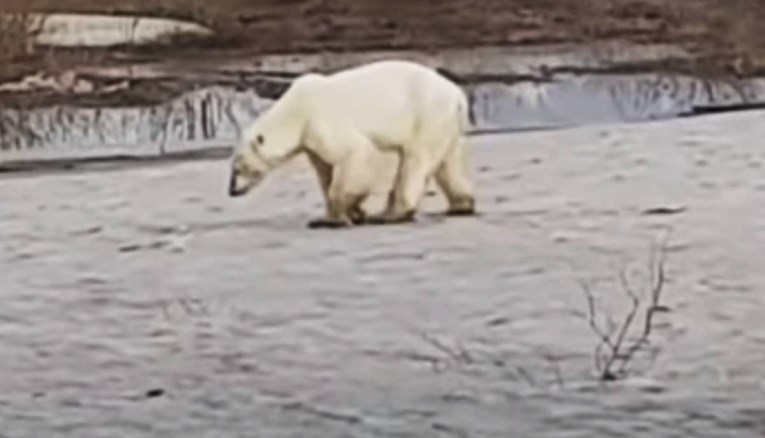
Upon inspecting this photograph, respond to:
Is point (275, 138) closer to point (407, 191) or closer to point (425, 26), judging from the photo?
point (407, 191)

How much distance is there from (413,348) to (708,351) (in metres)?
0.64

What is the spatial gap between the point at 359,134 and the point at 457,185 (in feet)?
1.71

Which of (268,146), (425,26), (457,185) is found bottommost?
(425,26)

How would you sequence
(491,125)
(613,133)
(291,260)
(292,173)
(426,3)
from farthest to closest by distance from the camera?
(426,3), (491,125), (613,133), (292,173), (291,260)

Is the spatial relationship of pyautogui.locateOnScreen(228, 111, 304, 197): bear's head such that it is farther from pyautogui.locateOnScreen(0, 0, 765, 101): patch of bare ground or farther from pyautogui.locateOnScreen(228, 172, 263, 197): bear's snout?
pyautogui.locateOnScreen(0, 0, 765, 101): patch of bare ground

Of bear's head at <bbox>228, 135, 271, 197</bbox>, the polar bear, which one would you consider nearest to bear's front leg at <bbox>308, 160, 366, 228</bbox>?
the polar bear

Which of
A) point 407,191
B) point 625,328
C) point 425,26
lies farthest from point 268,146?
point 425,26

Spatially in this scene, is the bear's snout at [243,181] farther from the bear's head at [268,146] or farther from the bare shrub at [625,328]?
the bare shrub at [625,328]

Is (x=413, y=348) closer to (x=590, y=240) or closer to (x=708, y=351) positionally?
(x=708, y=351)

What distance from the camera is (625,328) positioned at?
4.79 meters

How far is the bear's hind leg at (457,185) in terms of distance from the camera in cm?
663

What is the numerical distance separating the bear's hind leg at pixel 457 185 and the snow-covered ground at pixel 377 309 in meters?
0.09

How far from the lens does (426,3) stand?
15023mm

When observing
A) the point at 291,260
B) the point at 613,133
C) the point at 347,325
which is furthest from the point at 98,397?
the point at 613,133
